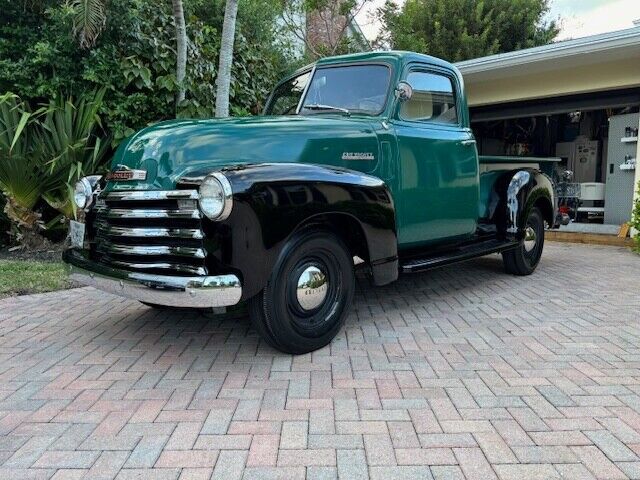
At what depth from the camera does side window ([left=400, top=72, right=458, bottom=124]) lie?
15.2 feet

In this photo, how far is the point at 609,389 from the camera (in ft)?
10.1

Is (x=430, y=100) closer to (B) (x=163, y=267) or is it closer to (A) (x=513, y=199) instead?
(A) (x=513, y=199)

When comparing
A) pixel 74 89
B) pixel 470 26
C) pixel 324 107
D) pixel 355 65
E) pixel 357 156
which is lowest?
pixel 357 156

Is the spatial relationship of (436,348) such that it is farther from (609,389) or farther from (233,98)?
(233,98)

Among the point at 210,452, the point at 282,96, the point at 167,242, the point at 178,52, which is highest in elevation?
the point at 178,52

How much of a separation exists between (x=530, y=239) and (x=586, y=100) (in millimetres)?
4898

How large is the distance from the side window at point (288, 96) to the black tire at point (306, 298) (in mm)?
1681

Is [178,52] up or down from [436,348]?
up

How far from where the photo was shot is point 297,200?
130 inches

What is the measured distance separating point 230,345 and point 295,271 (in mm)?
845

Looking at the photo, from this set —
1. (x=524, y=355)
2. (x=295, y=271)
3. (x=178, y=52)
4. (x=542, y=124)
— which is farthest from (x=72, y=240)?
(x=542, y=124)

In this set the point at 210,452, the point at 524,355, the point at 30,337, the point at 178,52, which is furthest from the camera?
the point at 178,52

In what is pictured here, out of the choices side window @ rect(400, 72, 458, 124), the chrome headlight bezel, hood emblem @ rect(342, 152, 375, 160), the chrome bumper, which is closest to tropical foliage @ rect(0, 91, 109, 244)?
Answer: the chrome headlight bezel

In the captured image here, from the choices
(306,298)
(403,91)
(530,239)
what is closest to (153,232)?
(306,298)
